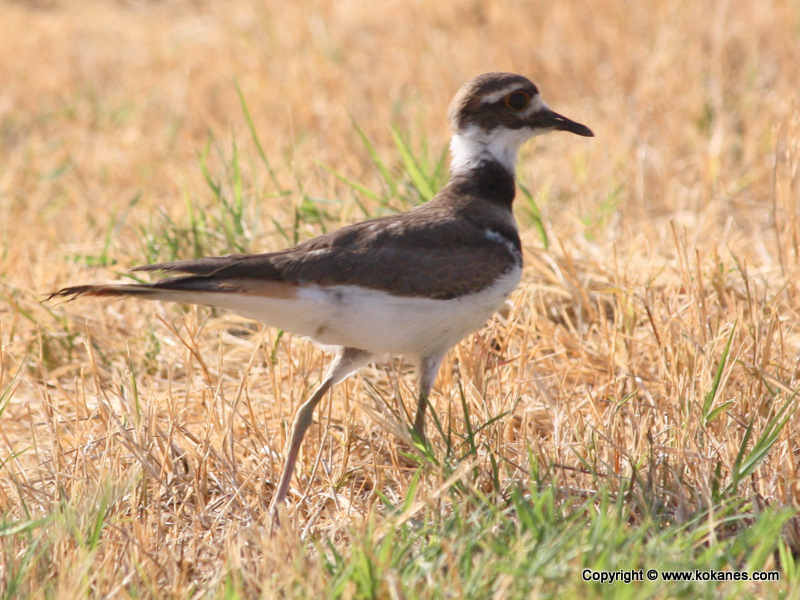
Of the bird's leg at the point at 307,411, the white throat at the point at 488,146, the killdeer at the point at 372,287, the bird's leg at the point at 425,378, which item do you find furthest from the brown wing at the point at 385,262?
the white throat at the point at 488,146

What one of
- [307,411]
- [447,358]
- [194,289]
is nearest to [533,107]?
[447,358]

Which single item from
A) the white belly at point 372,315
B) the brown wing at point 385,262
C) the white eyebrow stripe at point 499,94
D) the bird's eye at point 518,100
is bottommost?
the white belly at point 372,315

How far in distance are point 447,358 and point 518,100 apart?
1.25 meters

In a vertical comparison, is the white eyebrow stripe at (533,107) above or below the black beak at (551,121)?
above

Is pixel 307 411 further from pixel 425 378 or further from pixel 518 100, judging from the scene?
pixel 518 100

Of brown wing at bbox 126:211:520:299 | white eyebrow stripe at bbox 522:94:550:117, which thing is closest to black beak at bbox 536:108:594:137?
white eyebrow stripe at bbox 522:94:550:117

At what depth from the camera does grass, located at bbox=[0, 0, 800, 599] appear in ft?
9.72

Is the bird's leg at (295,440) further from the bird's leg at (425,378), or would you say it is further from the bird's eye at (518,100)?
the bird's eye at (518,100)

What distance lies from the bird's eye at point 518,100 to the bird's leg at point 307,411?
1.39m

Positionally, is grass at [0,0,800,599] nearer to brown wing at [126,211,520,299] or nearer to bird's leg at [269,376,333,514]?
bird's leg at [269,376,333,514]

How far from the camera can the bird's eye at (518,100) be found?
4.45 m

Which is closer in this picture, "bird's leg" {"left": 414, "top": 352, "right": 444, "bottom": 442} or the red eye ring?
"bird's leg" {"left": 414, "top": 352, "right": 444, "bottom": 442}

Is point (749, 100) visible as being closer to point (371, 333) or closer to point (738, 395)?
point (738, 395)

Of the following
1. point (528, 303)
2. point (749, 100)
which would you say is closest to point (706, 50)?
point (749, 100)
